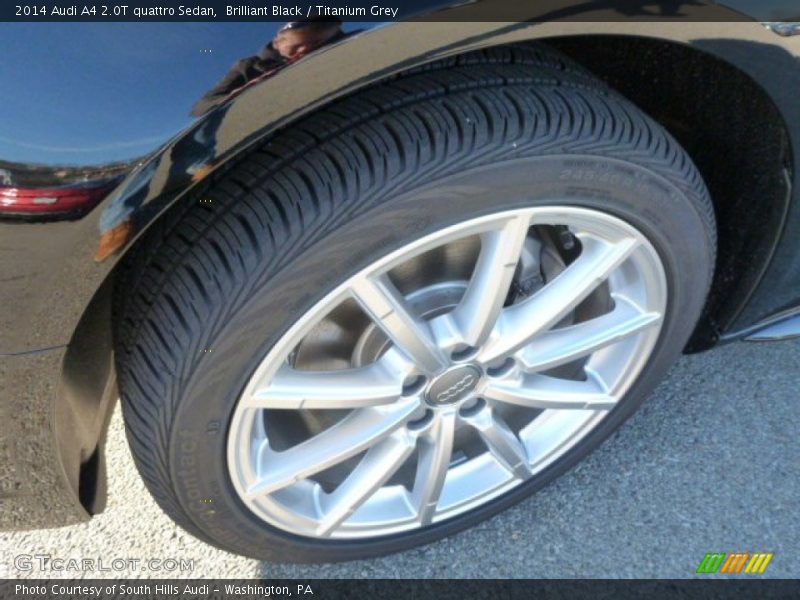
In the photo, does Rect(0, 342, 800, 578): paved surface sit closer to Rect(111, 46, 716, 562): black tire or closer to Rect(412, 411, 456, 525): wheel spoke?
Rect(412, 411, 456, 525): wheel spoke

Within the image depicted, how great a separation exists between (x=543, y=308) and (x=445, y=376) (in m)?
0.24

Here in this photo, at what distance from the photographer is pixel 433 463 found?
5.32 ft

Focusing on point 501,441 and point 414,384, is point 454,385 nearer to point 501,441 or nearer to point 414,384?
point 414,384

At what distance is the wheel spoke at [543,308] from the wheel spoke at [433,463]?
0.61ft

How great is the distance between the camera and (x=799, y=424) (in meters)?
2.05

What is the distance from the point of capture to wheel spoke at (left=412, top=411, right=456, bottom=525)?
5.21ft

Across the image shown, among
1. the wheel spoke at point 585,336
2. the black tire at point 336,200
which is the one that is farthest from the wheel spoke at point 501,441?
the black tire at point 336,200

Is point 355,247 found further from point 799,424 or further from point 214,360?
point 799,424

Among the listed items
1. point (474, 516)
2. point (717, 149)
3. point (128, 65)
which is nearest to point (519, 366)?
point (474, 516)

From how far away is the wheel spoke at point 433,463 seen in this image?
1588mm

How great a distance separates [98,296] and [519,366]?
32.9 inches
